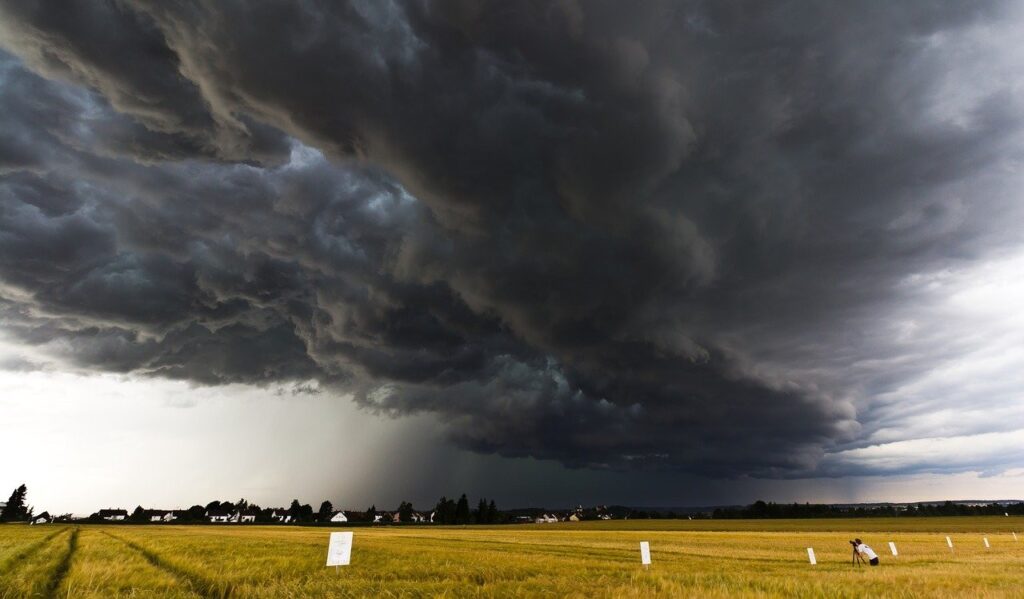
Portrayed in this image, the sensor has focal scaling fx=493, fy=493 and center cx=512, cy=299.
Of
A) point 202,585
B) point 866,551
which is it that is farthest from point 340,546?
point 866,551

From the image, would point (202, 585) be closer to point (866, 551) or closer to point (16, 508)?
point (866, 551)

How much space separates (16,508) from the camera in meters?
157

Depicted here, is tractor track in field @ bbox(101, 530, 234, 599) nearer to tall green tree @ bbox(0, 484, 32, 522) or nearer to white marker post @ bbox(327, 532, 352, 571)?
white marker post @ bbox(327, 532, 352, 571)

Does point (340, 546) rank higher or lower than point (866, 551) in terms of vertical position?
higher

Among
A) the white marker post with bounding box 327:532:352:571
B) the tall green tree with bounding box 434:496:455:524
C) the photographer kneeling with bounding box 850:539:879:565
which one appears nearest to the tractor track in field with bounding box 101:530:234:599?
the white marker post with bounding box 327:532:352:571

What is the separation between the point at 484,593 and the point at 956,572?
66.1ft

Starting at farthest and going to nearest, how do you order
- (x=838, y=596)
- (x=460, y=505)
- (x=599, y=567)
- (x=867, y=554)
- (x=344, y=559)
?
(x=460, y=505) → (x=867, y=554) → (x=599, y=567) → (x=344, y=559) → (x=838, y=596)

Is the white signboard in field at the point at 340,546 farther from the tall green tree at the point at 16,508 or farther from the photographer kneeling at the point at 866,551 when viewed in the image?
the tall green tree at the point at 16,508

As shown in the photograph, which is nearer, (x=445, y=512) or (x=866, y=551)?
(x=866, y=551)

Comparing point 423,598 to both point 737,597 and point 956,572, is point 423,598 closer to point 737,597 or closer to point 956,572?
point 737,597

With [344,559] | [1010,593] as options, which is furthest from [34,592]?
[1010,593]

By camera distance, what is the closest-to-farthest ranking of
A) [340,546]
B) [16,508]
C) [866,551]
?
[340,546], [866,551], [16,508]

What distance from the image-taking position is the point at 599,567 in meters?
21.5

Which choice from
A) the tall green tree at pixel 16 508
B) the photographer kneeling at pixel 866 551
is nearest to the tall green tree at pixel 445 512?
the tall green tree at pixel 16 508
